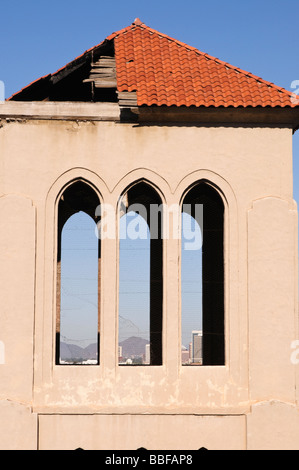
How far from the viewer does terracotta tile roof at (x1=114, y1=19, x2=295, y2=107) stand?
15.8 meters

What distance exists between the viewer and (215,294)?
19.1 m

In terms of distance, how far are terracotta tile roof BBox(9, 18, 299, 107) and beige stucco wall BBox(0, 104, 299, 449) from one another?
63 cm

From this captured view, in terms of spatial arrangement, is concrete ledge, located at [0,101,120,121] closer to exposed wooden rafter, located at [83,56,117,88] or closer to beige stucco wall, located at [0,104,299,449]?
beige stucco wall, located at [0,104,299,449]

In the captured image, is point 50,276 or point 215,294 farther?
point 215,294

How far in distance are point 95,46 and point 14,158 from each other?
11.0 ft

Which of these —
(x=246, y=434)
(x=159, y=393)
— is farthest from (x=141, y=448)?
(x=246, y=434)

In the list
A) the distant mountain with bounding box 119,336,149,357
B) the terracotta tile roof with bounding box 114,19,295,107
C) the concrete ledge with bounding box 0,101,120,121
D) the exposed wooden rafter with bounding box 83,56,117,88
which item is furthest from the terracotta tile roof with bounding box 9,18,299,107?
the distant mountain with bounding box 119,336,149,357

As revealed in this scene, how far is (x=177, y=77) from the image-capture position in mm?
16562

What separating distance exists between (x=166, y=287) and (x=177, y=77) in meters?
4.59

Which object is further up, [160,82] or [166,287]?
[160,82]

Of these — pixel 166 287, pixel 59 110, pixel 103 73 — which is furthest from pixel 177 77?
pixel 166 287

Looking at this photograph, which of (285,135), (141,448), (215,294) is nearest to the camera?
(141,448)

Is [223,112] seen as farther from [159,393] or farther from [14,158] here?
[159,393]

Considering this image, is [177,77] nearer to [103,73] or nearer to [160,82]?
[160,82]
